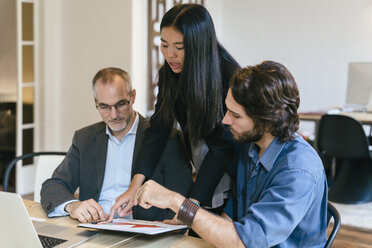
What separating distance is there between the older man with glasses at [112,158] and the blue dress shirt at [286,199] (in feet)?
2.14

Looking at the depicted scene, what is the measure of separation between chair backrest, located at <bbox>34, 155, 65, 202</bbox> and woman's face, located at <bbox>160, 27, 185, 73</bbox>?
927 millimetres

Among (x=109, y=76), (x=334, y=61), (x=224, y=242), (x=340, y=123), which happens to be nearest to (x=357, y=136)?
(x=340, y=123)

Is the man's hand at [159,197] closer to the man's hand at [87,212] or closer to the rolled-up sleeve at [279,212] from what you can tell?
the rolled-up sleeve at [279,212]

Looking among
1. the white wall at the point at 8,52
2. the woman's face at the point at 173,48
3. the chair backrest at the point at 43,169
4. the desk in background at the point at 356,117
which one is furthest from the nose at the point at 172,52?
the white wall at the point at 8,52

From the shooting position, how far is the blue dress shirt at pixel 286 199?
1371 mm

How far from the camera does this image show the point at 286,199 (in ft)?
4.52

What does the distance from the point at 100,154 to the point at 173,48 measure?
0.65 metres

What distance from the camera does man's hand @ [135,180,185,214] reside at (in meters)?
1.46

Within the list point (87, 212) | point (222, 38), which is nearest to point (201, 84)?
point (87, 212)

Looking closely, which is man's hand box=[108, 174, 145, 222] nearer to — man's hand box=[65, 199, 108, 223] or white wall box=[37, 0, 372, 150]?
man's hand box=[65, 199, 108, 223]

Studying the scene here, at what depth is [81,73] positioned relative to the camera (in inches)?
192

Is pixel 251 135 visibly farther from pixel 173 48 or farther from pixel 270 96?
pixel 173 48

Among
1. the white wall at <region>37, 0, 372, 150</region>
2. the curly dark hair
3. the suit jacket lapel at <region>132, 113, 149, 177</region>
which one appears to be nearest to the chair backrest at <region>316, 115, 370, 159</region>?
the white wall at <region>37, 0, 372, 150</region>

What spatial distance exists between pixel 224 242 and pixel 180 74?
82 cm
